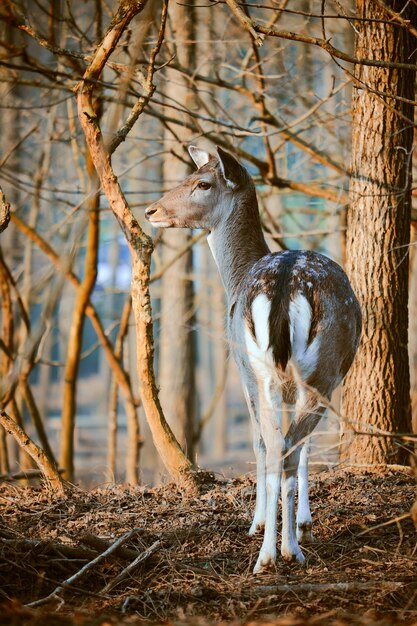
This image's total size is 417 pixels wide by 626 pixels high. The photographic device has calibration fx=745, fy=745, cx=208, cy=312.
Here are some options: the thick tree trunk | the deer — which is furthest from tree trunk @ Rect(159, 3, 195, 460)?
the deer

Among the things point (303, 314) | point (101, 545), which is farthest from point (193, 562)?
point (303, 314)

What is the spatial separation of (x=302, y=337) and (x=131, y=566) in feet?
5.02

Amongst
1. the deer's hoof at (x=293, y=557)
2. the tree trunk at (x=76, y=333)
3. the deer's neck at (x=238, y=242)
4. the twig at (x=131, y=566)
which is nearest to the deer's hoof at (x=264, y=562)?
the deer's hoof at (x=293, y=557)

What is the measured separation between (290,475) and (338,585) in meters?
0.80

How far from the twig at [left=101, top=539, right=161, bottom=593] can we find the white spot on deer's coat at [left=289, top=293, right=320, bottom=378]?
126 cm

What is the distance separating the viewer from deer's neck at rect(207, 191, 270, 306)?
5410 mm

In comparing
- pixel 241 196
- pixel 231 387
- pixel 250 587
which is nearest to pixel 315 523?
pixel 250 587

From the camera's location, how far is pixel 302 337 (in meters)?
4.18

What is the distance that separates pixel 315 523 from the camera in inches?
191

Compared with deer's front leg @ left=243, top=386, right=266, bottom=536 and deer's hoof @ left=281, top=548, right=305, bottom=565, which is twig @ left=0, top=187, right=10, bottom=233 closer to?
deer's front leg @ left=243, top=386, right=266, bottom=536

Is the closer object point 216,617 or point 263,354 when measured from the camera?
point 216,617

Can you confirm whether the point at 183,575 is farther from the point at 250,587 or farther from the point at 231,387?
the point at 231,387

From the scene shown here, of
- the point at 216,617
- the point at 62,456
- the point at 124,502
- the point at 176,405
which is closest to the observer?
the point at 216,617

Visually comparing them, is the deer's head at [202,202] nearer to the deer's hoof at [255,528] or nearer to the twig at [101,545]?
the deer's hoof at [255,528]
